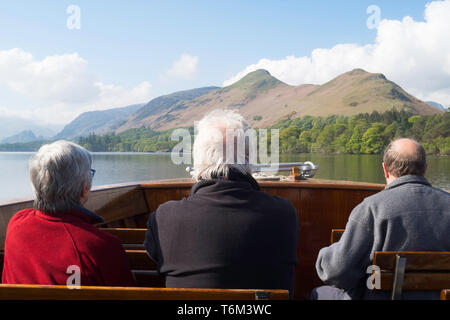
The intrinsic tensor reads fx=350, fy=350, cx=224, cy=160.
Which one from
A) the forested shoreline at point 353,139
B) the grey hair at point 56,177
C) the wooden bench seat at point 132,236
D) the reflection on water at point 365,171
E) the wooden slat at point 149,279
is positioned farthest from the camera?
the forested shoreline at point 353,139

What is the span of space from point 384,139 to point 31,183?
6275 centimetres

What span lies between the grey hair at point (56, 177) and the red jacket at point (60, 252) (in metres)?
0.05

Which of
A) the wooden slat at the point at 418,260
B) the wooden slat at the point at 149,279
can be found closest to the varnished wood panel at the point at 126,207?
the wooden slat at the point at 149,279

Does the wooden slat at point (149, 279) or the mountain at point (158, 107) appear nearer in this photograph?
the wooden slat at point (149, 279)

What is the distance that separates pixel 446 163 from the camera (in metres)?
46.4

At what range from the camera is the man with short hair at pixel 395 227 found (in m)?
1.47

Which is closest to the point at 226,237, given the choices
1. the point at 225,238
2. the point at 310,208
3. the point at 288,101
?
the point at 225,238

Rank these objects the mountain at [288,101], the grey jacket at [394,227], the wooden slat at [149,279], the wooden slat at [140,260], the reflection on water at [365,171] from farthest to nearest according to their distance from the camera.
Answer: the mountain at [288,101] < the reflection on water at [365,171] < the wooden slat at [149,279] < the wooden slat at [140,260] < the grey jacket at [394,227]

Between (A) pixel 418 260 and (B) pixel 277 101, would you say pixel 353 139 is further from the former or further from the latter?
(B) pixel 277 101

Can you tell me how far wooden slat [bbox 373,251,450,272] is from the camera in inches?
55.2

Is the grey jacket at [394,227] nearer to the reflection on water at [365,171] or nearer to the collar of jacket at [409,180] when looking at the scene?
the collar of jacket at [409,180]
